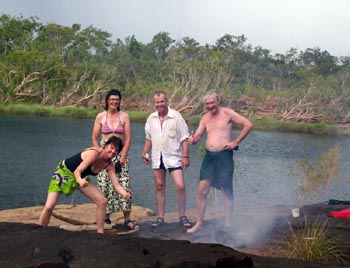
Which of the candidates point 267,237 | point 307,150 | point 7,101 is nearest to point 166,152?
point 267,237

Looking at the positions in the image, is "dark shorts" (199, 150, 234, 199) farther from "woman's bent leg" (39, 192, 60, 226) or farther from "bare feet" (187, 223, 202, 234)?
"woman's bent leg" (39, 192, 60, 226)

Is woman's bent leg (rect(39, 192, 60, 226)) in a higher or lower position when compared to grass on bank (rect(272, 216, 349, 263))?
higher

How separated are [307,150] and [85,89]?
24243 mm

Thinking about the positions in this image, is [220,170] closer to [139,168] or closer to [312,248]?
[312,248]

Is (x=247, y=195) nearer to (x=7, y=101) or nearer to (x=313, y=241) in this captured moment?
(x=313, y=241)

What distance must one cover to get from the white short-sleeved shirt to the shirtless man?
0.19m

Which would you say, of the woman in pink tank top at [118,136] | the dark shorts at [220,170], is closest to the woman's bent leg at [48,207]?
the woman in pink tank top at [118,136]

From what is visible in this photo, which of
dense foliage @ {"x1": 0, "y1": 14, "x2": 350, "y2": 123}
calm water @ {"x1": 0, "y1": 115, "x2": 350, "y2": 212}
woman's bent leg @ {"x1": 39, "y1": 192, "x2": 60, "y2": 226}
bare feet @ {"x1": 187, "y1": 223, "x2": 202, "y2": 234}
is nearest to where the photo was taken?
woman's bent leg @ {"x1": 39, "y1": 192, "x2": 60, "y2": 226}

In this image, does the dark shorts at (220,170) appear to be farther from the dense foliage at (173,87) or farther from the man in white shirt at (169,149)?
the dense foliage at (173,87)

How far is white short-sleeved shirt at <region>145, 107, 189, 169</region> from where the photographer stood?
261 inches

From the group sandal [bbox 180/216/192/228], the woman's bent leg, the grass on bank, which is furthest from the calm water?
the woman's bent leg

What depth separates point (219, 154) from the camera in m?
6.55

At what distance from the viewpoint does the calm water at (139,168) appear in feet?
40.5

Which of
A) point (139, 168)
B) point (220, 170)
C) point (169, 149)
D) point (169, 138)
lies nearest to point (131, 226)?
point (169, 149)
